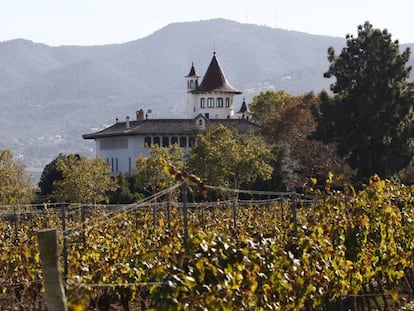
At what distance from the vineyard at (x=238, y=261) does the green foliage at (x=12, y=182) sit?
55.2 m

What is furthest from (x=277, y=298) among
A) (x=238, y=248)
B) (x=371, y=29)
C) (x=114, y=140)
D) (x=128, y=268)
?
(x=114, y=140)

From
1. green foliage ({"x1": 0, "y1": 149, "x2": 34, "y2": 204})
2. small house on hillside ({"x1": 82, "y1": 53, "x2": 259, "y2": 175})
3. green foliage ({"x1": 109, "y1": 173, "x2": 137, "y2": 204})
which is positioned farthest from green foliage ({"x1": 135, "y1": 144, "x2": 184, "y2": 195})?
small house on hillside ({"x1": 82, "y1": 53, "x2": 259, "y2": 175})

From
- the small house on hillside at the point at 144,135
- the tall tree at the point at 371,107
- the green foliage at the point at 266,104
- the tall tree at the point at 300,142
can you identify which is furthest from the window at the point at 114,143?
the tall tree at the point at 371,107

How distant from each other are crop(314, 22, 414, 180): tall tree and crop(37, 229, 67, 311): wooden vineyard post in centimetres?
5280

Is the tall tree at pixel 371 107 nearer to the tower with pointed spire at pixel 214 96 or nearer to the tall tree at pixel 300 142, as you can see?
the tall tree at pixel 300 142

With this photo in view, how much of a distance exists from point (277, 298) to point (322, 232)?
1.91 m

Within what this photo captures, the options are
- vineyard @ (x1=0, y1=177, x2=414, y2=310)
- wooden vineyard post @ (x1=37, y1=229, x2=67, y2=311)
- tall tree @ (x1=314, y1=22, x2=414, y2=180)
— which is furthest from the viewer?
tall tree @ (x1=314, y1=22, x2=414, y2=180)

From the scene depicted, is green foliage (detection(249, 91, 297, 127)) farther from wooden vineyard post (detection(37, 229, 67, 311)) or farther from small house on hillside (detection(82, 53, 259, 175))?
wooden vineyard post (detection(37, 229, 67, 311))

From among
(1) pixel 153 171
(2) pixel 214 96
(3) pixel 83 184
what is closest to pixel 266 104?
(2) pixel 214 96

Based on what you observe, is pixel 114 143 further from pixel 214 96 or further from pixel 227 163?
pixel 227 163

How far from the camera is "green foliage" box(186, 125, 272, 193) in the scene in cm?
7569

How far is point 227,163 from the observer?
76.2 m

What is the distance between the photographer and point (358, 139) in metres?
64.8

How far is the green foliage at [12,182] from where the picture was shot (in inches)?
3280
